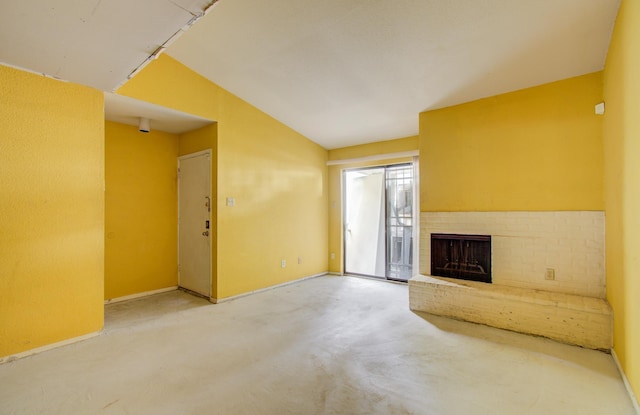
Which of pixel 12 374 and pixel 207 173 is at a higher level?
pixel 207 173

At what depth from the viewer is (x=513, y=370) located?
215 centimetres

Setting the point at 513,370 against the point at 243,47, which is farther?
the point at 243,47

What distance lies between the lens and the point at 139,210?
414 cm

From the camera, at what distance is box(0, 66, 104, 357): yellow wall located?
7.70 ft

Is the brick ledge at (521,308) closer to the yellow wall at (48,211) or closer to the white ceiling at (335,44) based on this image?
the white ceiling at (335,44)

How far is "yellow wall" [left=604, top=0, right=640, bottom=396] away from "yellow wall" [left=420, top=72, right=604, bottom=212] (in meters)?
0.26

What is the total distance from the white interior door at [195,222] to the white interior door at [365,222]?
8.72 ft

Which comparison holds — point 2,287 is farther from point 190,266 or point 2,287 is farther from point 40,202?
point 190,266

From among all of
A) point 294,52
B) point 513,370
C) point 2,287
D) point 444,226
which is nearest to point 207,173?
point 294,52

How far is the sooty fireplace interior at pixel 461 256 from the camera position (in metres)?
3.34

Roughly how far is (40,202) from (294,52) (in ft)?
8.96

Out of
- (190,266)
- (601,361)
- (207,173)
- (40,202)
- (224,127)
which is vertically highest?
(224,127)

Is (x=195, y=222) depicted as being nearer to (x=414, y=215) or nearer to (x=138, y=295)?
(x=138, y=295)

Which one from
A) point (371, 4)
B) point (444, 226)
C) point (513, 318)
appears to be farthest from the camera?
point (444, 226)
